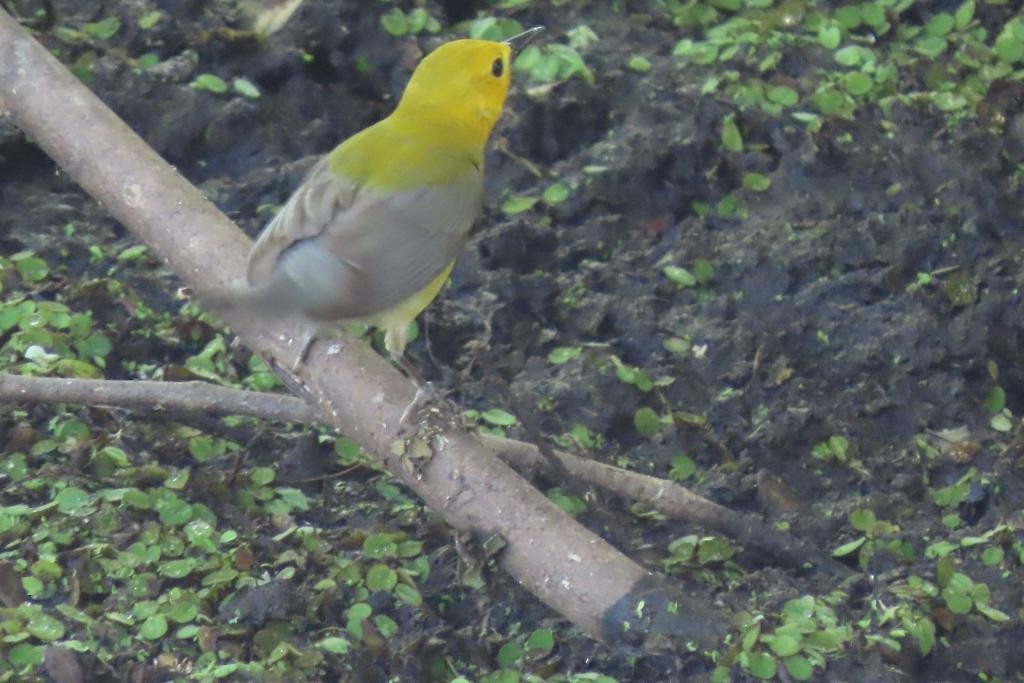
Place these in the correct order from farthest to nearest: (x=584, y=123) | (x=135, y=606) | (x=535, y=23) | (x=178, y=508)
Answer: (x=535, y=23) < (x=584, y=123) < (x=178, y=508) < (x=135, y=606)

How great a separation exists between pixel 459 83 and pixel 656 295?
81cm

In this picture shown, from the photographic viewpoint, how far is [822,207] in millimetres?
4254

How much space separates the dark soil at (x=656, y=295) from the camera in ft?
10.7

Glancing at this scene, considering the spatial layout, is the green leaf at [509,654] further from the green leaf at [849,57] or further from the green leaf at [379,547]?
A: the green leaf at [849,57]

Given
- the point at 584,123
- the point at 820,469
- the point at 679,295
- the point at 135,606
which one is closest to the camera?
the point at 135,606

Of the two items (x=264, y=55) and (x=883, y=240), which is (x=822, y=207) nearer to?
(x=883, y=240)

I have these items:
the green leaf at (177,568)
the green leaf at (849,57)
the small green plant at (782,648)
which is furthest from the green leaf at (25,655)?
the green leaf at (849,57)

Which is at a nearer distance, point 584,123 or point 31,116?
point 31,116

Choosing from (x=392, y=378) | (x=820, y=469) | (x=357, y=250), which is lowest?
A: (x=820, y=469)

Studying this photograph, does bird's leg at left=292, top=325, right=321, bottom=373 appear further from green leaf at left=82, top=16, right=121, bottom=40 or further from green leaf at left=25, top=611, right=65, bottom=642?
green leaf at left=82, top=16, right=121, bottom=40

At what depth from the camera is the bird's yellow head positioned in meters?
3.69

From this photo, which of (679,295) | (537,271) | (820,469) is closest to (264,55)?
(537,271)

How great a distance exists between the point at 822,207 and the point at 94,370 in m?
2.06

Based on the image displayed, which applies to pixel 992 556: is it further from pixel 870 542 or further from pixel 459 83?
pixel 459 83
